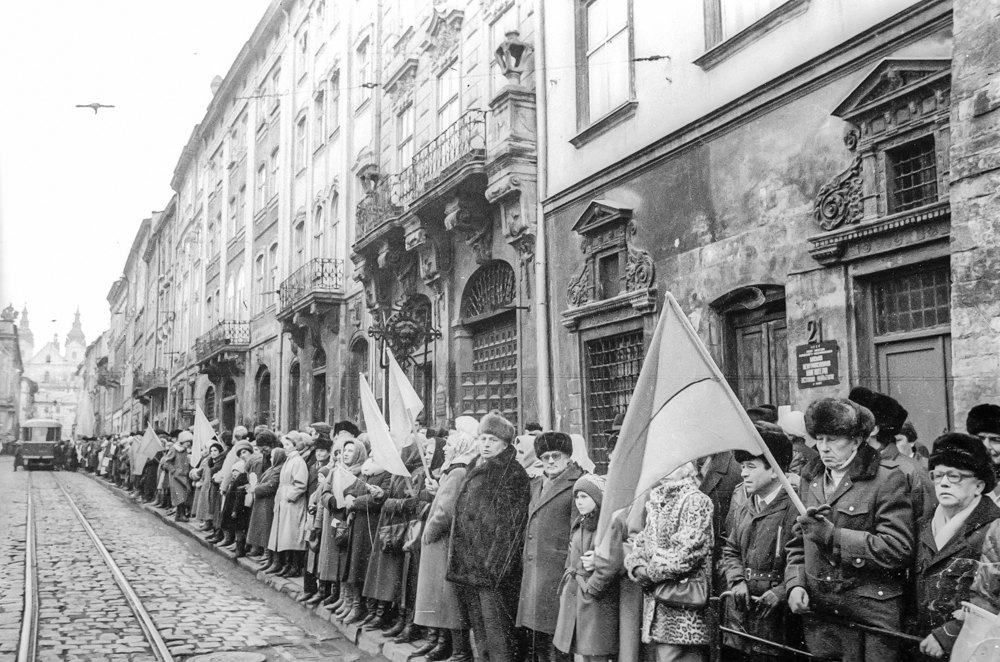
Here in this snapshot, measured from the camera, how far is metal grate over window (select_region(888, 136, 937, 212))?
8.11 metres

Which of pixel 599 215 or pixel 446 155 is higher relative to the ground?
A: pixel 446 155

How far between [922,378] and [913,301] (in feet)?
2.21

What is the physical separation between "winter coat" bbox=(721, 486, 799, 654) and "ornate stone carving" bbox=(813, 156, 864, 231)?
4473 millimetres

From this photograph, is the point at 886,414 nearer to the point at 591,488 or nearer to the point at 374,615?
the point at 591,488

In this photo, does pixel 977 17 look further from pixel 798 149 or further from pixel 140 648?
pixel 140 648

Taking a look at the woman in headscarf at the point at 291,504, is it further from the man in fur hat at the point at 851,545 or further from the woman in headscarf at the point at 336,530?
the man in fur hat at the point at 851,545

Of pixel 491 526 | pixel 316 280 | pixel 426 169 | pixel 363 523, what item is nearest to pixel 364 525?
pixel 363 523

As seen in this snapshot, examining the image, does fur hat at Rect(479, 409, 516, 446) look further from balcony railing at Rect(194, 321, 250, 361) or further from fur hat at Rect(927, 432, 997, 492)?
balcony railing at Rect(194, 321, 250, 361)

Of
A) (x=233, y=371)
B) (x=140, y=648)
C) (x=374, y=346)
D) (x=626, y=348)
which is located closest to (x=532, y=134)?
(x=626, y=348)

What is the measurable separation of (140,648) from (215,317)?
3055 cm

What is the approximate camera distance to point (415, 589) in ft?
26.9

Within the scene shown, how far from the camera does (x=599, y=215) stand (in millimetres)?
12734

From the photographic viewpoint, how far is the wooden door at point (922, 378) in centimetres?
801

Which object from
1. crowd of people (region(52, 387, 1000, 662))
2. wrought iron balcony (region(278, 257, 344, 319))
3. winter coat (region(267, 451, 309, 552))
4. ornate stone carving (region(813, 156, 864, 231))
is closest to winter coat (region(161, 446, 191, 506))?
wrought iron balcony (region(278, 257, 344, 319))
